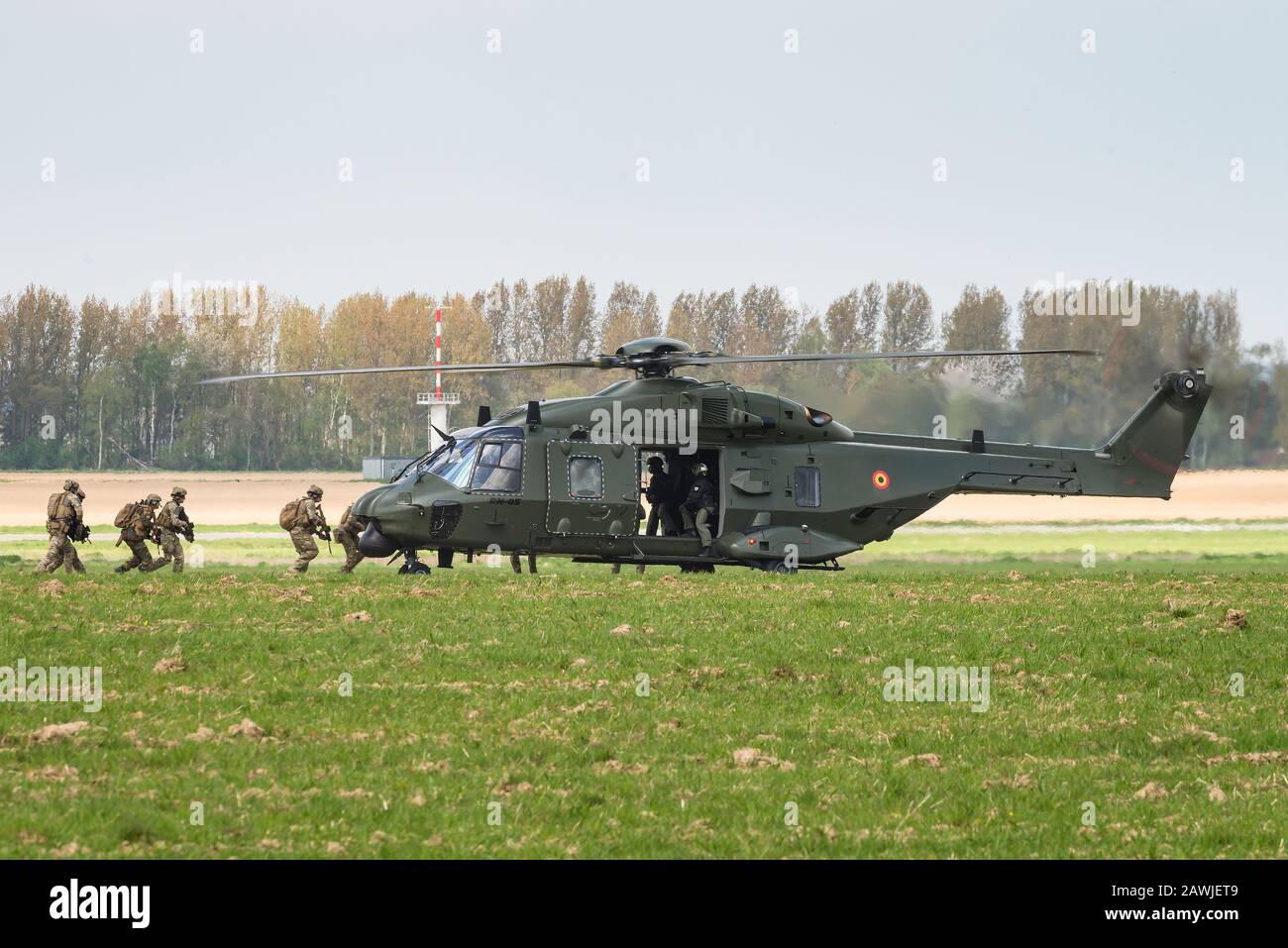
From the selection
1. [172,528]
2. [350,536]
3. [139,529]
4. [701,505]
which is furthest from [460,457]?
[139,529]

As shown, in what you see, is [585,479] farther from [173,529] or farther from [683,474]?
[173,529]

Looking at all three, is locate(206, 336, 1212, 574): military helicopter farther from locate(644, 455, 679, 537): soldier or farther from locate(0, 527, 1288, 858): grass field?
locate(0, 527, 1288, 858): grass field

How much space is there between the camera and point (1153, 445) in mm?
26125

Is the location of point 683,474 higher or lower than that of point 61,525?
higher

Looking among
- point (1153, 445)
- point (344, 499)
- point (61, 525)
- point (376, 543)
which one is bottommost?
point (376, 543)

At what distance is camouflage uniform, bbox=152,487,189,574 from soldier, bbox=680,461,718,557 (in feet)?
27.2

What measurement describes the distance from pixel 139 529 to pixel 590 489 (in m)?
7.85

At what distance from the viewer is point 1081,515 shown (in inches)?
1674

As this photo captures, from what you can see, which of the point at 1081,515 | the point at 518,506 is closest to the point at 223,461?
the point at 1081,515

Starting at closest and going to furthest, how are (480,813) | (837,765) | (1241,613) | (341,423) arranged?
(480,813), (837,765), (1241,613), (341,423)

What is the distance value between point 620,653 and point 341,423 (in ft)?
239

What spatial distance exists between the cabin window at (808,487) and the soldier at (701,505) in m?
1.37

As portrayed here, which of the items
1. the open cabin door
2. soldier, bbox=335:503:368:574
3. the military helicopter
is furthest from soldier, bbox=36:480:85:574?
the open cabin door
